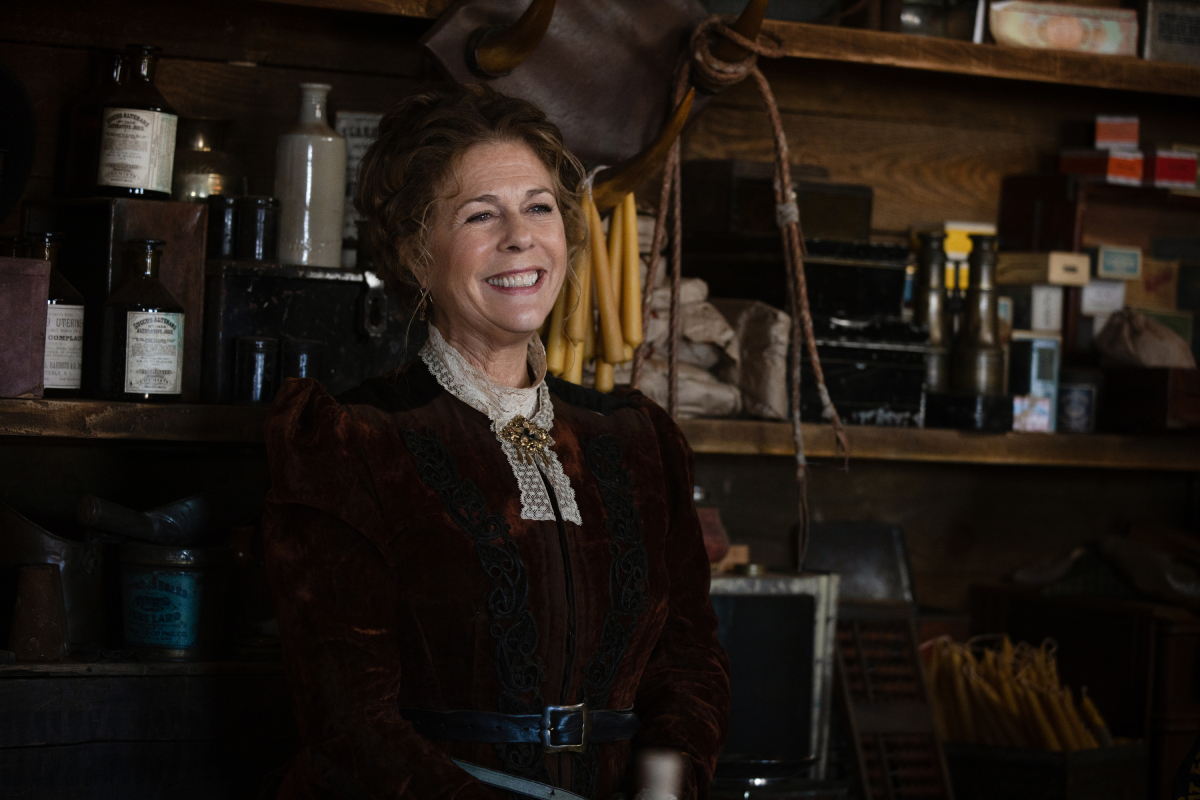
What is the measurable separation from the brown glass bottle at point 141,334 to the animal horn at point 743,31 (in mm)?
Result: 863

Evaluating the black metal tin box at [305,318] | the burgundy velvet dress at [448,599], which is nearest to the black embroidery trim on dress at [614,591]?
the burgundy velvet dress at [448,599]

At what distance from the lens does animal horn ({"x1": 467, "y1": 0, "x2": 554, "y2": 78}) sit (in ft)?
5.15

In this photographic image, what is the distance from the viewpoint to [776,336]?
→ 1980 mm

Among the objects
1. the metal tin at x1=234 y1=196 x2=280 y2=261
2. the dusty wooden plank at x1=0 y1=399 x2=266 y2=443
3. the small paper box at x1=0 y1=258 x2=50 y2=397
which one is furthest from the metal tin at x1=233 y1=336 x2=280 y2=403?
the small paper box at x1=0 y1=258 x2=50 y2=397

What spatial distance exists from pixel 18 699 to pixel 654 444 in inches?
34.4

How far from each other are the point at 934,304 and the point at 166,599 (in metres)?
1.42

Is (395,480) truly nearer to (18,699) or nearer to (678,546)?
Result: (678,546)

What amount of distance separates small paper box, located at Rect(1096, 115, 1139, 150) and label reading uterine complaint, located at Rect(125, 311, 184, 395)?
1810 millimetres

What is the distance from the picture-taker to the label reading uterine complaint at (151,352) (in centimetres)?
163

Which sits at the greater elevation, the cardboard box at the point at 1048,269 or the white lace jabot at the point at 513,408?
the cardboard box at the point at 1048,269

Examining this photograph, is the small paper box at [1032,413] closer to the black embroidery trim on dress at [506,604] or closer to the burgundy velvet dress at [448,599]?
the burgundy velvet dress at [448,599]

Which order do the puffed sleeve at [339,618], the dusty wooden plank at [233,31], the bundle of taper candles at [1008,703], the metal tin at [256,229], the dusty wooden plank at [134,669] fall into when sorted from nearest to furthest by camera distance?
the puffed sleeve at [339,618], the dusty wooden plank at [134,669], the metal tin at [256,229], the dusty wooden plank at [233,31], the bundle of taper candles at [1008,703]

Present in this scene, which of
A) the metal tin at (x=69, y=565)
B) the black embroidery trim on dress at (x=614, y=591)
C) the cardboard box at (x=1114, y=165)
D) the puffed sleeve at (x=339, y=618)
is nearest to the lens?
the puffed sleeve at (x=339, y=618)

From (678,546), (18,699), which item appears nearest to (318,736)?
(678,546)
